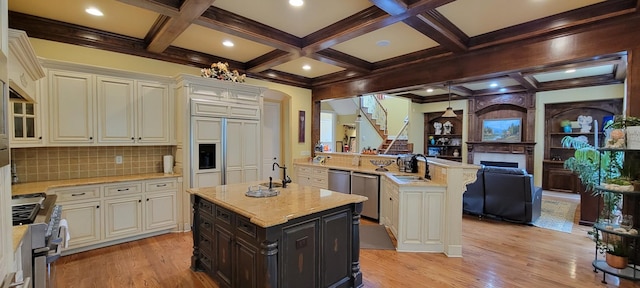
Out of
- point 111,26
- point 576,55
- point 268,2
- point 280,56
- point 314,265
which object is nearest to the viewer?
point 314,265

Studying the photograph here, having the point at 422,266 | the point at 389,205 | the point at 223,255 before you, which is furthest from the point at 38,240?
the point at 389,205

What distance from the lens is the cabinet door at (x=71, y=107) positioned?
3438 millimetres

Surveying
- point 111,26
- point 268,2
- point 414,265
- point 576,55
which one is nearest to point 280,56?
point 268,2

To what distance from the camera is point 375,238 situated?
4113 mm

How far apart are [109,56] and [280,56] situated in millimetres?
2406

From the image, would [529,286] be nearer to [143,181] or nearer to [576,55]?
[576,55]

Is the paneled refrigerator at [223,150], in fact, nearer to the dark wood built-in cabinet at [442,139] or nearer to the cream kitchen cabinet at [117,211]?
the cream kitchen cabinet at [117,211]

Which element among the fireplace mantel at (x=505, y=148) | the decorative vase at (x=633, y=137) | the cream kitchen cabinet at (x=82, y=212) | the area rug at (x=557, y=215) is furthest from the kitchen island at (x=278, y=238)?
the fireplace mantel at (x=505, y=148)

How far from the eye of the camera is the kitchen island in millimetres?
2131

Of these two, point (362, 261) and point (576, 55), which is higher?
point (576, 55)

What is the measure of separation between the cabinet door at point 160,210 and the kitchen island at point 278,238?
1407 millimetres

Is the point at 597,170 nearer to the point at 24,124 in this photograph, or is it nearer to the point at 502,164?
the point at 502,164

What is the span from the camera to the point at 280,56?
14.8 feet

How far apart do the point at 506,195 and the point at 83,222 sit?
6.24 meters
